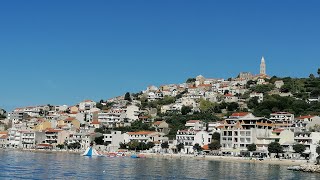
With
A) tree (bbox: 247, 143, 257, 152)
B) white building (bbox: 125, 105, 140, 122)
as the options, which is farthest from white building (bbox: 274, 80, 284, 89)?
tree (bbox: 247, 143, 257, 152)

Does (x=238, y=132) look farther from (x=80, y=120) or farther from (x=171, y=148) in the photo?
(x=80, y=120)

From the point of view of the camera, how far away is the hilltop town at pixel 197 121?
237 ft

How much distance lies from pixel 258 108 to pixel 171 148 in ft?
74.0

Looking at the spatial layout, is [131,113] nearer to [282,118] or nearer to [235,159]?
[282,118]

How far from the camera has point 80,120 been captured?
368 feet

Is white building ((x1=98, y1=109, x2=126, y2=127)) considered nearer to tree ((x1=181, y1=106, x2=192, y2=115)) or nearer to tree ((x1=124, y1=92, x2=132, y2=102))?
tree ((x1=181, y1=106, x2=192, y2=115))

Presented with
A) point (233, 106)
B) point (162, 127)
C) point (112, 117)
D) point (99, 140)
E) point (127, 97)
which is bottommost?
point (99, 140)

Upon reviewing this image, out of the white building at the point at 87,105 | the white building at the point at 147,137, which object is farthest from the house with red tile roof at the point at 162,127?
the white building at the point at 87,105

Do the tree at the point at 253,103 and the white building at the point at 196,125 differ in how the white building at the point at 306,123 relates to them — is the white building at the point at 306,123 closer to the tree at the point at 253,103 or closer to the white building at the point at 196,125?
the white building at the point at 196,125

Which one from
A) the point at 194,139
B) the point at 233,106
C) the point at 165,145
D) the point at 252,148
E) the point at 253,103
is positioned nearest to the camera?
the point at 252,148

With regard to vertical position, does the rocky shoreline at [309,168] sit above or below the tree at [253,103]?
below

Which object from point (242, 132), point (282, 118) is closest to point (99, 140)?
point (242, 132)

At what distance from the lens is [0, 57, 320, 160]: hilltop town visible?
237ft

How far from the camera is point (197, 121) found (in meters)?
88.2
